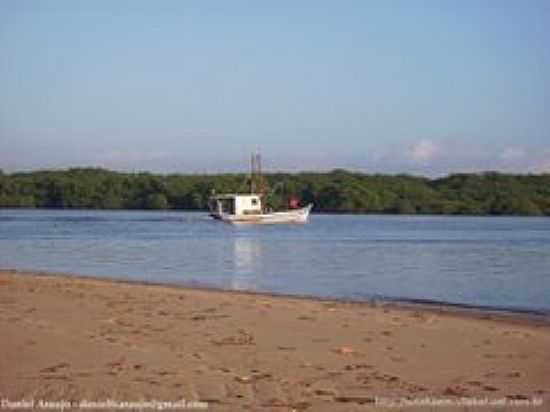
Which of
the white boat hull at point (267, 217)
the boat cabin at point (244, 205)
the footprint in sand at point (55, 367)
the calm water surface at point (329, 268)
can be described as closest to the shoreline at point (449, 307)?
the calm water surface at point (329, 268)

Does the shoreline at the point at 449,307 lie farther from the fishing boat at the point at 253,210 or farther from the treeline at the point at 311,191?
the treeline at the point at 311,191

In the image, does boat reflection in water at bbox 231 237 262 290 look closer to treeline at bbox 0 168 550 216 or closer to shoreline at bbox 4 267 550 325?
shoreline at bbox 4 267 550 325

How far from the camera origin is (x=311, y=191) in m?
175

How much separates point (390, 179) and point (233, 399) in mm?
174881

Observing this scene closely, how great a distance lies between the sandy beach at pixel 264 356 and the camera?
31.1 ft

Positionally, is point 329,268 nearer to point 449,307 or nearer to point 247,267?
point 247,267

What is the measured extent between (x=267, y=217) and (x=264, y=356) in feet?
314

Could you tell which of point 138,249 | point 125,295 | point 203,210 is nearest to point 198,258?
point 138,249

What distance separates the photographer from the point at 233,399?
363 inches

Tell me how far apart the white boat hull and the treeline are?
1678 inches

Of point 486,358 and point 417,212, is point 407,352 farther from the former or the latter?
point 417,212

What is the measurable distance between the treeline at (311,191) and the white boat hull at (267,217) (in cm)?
4263

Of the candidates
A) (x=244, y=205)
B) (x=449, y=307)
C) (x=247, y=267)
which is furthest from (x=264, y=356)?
(x=244, y=205)

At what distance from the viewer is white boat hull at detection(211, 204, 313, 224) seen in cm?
10600
